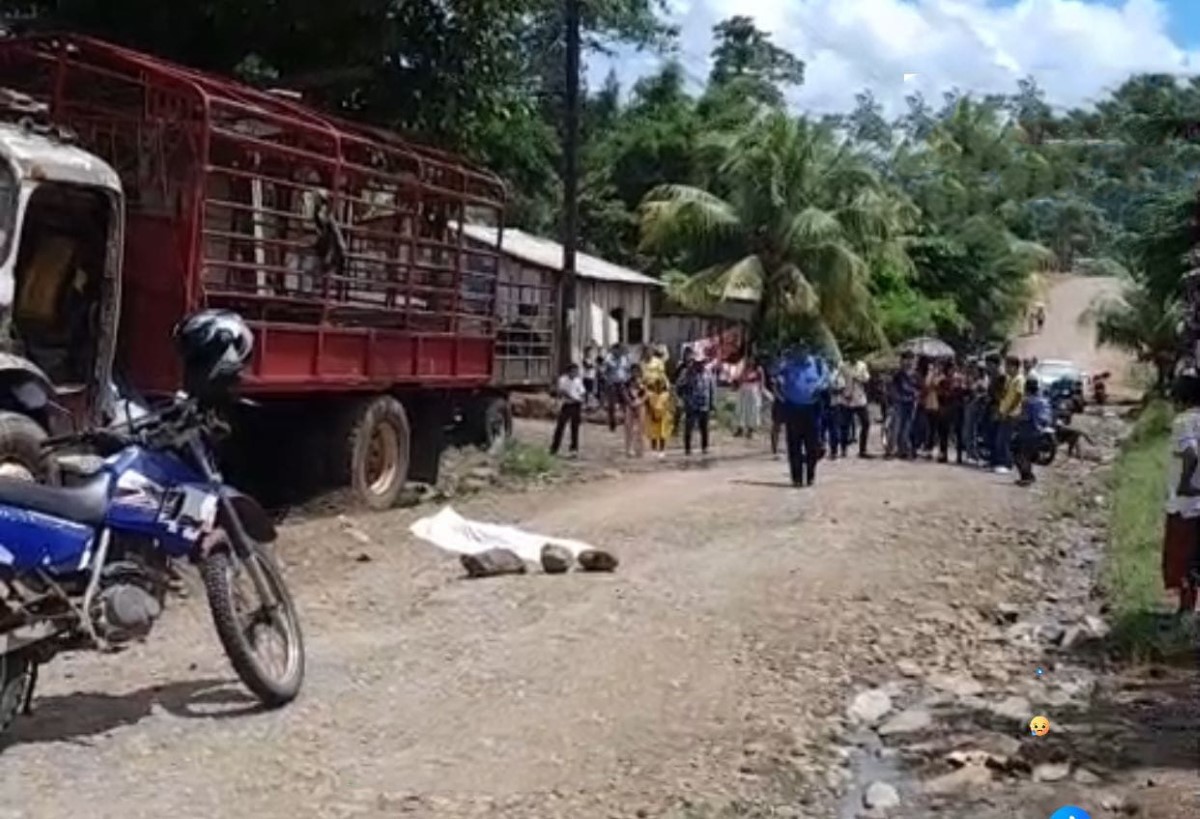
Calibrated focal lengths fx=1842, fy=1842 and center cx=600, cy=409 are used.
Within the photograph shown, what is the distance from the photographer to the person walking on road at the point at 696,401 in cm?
2427

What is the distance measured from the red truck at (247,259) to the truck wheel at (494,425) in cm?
229

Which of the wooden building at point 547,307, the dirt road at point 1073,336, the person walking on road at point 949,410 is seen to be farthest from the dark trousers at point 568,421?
the dirt road at point 1073,336

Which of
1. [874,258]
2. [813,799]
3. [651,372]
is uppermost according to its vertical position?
[874,258]

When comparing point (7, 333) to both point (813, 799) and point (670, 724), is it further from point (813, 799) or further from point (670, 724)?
point (813, 799)

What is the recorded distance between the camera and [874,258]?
3919 centimetres

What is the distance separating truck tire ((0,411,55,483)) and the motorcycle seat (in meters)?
1.78

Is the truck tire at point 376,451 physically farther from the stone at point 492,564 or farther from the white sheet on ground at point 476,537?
the stone at point 492,564

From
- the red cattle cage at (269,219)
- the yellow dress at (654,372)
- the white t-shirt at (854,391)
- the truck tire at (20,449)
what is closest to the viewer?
the truck tire at (20,449)

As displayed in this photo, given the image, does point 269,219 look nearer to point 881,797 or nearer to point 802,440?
point 802,440

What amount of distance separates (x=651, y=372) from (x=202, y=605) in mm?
13499

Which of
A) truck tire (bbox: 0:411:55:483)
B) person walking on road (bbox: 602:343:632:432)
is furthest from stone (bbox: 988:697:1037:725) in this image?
person walking on road (bbox: 602:343:632:432)

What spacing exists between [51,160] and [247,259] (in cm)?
274

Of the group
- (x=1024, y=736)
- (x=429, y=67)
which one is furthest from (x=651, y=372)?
(x=1024, y=736)

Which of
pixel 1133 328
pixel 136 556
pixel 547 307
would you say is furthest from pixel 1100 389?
pixel 136 556
